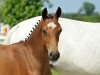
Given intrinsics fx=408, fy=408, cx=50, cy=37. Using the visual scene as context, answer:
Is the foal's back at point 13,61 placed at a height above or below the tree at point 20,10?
above

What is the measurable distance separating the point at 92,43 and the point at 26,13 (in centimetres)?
1394

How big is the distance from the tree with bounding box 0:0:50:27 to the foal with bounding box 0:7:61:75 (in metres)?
14.8

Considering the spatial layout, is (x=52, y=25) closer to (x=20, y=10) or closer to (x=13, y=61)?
(x=13, y=61)

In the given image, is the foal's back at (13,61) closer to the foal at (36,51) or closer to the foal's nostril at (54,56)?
the foal at (36,51)

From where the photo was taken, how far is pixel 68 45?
7770 millimetres

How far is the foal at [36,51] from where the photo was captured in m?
5.61

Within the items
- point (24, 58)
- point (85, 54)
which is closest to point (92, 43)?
point (85, 54)

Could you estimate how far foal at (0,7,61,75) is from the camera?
561 cm

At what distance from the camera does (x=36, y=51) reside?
5.95m

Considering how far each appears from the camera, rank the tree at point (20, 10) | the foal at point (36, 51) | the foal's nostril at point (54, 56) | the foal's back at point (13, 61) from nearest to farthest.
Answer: the foal's nostril at point (54, 56)
the foal at point (36, 51)
the foal's back at point (13, 61)
the tree at point (20, 10)

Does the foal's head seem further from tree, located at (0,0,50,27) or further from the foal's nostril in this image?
tree, located at (0,0,50,27)

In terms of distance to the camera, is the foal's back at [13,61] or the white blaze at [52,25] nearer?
the white blaze at [52,25]

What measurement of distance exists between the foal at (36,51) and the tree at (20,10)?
582 inches

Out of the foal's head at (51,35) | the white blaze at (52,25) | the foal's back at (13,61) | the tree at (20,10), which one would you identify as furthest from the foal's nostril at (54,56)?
the tree at (20,10)
